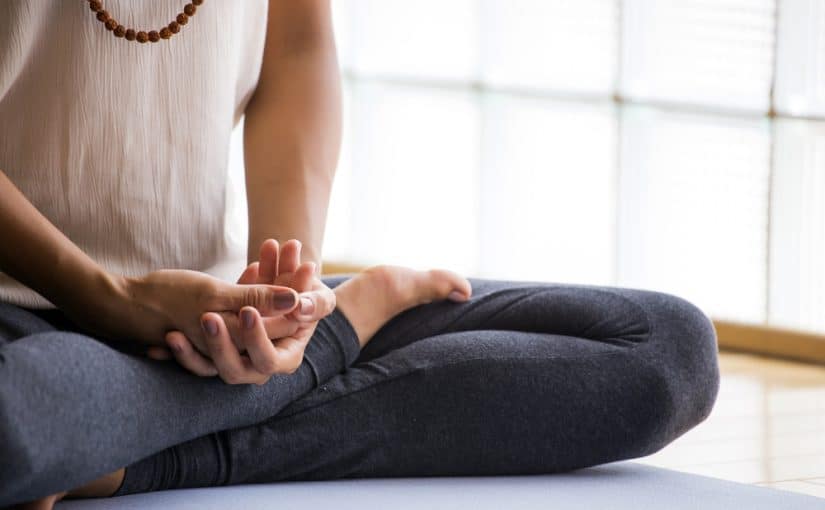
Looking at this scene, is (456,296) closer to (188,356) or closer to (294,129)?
(294,129)

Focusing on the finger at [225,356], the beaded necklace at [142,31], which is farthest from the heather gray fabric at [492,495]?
the beaded necklace at [142,31]

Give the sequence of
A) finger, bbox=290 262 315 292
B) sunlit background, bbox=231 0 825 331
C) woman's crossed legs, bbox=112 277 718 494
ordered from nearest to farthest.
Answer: finger, bbox=290 262 315 292 → woman's crossed legs, bbox=112 277 718 494 → sunlit background, bbox=231 0 825 331

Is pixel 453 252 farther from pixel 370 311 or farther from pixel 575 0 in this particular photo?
pixel 370 311

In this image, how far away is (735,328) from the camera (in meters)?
2.91

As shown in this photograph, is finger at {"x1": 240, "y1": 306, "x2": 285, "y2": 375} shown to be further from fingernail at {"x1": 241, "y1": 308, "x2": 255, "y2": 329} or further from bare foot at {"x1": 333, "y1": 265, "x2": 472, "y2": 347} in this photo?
bare foot at {"x1": 333, "y1": 265, "x2": 472, "y2": 347}

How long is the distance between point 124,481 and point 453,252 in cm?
216

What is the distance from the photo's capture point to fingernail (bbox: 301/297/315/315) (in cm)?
132

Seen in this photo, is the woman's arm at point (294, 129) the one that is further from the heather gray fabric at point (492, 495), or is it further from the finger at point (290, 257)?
the heather gray fabric at point (492, 495)

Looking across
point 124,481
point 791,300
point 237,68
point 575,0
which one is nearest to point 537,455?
point 124,481

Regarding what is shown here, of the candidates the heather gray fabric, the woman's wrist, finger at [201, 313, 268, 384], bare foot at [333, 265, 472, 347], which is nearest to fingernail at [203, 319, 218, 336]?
finger at [201, 313, 268, 384]

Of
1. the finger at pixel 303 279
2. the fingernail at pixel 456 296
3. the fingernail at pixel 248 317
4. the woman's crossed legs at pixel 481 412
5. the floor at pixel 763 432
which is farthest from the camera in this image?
the floor at pixel 763 432

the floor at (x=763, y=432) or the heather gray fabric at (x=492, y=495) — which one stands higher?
the heather gray fabric at (x=492, y=495)

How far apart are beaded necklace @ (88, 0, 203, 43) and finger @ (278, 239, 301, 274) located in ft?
0.88

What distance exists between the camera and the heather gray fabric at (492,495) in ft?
4.62
